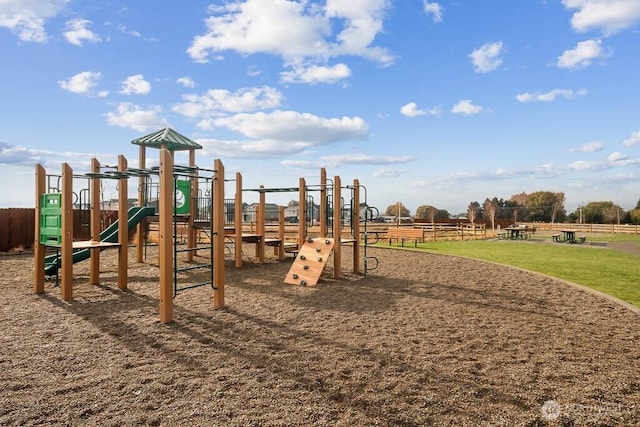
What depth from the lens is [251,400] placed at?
10.9 ft

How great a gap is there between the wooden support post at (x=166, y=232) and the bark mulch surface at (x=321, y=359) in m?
0.26

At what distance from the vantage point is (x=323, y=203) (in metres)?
9.93

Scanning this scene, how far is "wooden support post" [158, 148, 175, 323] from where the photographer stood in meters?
5.68

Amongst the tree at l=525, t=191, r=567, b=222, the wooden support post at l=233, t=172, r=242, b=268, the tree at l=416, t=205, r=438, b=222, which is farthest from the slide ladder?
the tree at l=416, t=205, r=438, b=222

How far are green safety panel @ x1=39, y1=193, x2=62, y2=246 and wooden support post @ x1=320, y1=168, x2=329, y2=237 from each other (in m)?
5.13

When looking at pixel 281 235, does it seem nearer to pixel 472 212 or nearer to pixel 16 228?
pixel 16 228

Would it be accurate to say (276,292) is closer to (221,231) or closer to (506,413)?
(221,231)

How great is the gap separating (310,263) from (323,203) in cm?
151

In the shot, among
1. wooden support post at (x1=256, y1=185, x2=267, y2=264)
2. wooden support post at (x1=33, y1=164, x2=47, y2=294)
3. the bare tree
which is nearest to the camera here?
wooden support post at (x1=33, y1=164, x2=47, y2=294)

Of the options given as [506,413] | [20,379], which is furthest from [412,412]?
[20,379]

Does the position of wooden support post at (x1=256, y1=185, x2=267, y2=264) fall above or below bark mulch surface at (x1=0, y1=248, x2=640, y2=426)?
above

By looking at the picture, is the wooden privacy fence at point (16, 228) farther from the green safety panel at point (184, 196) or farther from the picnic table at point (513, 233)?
the picnic table at point (513, 233)

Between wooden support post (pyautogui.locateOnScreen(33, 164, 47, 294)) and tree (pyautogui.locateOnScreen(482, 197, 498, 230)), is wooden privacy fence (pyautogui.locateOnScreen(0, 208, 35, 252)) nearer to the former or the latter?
wooden support post (pyautogui.locateOnScreen(33, 164, 47, 294))

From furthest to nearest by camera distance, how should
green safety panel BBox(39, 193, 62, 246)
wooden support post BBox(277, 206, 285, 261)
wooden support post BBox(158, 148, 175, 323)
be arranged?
wooden support post BBox(277, 206, 285, 261) → green safety panel BBox(39, 193, 62, 246) → wooden support post BBox(158, 148, 175, 323)
